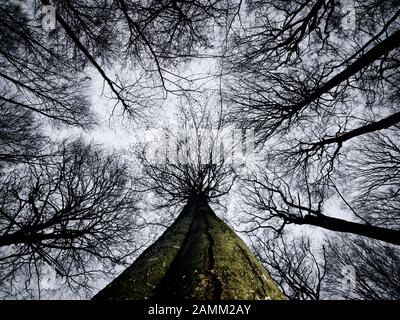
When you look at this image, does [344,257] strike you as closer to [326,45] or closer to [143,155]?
[326,45]

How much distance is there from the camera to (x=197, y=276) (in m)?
1.66

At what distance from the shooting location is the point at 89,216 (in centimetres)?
583

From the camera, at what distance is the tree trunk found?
151 centimetres

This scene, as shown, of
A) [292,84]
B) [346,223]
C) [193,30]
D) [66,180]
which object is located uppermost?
[193,30]

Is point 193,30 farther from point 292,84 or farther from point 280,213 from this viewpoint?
point 280,213

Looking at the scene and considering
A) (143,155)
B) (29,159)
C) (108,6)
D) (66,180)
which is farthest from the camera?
(143,155)

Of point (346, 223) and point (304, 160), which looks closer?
point (346, 223)

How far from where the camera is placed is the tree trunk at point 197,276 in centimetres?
151

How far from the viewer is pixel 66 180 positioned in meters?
5.68

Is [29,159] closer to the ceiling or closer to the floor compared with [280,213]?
closer to the ceiling

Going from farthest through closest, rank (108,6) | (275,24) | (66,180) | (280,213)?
1. (66,180)
2. (280,213)
3. (275,24)
4. (108,6)

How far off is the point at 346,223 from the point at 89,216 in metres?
6.08

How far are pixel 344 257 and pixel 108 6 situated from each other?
9456mm
